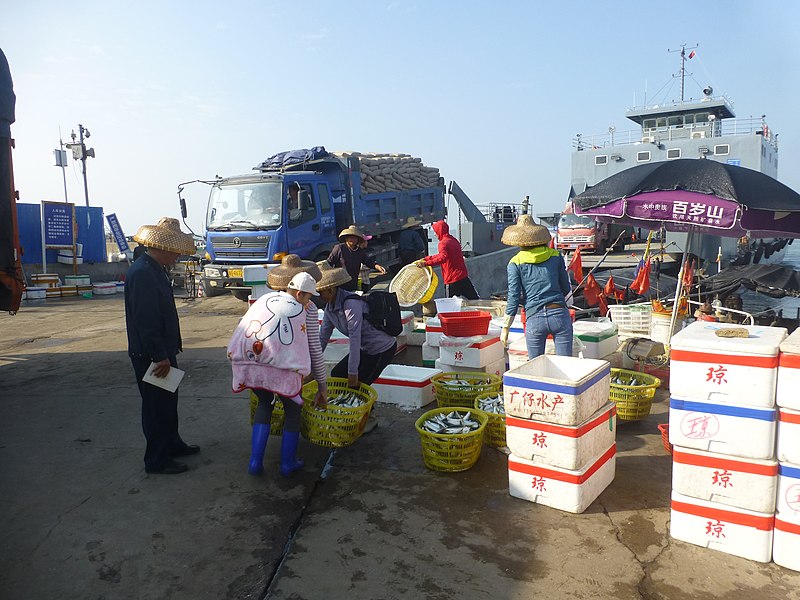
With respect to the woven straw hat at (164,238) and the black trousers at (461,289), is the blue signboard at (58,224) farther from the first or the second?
the woven straw hat at (164,238)

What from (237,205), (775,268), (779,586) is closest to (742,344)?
(779,586)

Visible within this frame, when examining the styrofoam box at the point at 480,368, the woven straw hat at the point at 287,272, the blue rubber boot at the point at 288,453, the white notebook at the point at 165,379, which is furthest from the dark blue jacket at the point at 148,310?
the styrofoam box at the point at 480,368

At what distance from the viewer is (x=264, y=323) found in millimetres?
3941

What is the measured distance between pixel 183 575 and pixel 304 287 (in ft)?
6.45

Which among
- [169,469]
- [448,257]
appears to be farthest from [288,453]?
[448,257]

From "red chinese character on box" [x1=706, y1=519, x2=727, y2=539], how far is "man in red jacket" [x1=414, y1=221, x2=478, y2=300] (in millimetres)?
5863

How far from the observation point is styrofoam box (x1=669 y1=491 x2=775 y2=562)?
3.07m

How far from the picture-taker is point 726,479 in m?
3.15

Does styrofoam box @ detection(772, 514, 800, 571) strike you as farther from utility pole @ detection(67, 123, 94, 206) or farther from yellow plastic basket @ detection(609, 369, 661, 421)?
utility pole @ detection(67, 123, 94, 206)

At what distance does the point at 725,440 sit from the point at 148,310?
3864mm

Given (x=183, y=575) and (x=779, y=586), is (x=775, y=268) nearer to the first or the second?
(x=779, y=586)

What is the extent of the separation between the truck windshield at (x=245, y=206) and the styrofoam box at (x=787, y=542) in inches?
414

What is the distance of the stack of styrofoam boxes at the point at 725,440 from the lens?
302 cm

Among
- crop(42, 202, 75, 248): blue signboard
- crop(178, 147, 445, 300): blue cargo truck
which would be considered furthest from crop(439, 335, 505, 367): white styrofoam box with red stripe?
crop(42, 202, 75, 248): blue signboard
